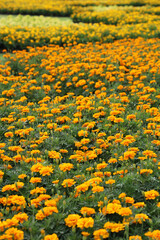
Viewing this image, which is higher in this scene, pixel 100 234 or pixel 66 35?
pixel 66 35

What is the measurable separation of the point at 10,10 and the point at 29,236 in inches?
727

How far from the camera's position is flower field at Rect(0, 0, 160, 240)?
240 cm

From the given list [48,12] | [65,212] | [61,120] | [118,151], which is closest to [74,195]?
[65,212]

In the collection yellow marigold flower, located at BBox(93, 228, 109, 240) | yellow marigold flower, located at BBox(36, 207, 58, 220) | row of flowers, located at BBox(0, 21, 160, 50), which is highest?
row of flowers, located at BBox(0, 21, 160, 50)

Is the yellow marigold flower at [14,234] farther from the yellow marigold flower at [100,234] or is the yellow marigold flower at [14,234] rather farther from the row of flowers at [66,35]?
the row of flowers at [66,35]

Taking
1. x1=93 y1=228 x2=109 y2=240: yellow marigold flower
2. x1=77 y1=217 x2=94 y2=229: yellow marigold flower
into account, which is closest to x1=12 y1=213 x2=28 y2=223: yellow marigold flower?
x1=77 y1=217 x2=94 y2=229: yellow marigold flower

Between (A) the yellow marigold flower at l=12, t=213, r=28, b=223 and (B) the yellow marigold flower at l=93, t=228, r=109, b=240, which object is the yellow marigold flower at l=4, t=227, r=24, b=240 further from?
(B) the yellow marigold flower at l=93, t=228, r=109, b=240

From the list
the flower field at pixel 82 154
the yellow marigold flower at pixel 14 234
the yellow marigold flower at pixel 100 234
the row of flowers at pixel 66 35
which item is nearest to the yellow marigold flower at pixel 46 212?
the flower field at pixel 82 154

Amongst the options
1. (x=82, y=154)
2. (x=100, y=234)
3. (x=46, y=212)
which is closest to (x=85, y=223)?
(x=100, y=234)

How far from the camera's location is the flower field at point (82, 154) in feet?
7.88

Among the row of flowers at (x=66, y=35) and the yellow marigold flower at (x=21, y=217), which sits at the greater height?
Answer: the row of flowers at (x=66, y=35)

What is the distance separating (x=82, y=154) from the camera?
11.4ft

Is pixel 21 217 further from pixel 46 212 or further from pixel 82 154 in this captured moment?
pixel 82 154

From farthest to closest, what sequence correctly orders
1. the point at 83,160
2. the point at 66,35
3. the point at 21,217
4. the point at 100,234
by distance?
the point at 66,35 → the point at 83,160 → the point at 21,217 → the point at 100,234
